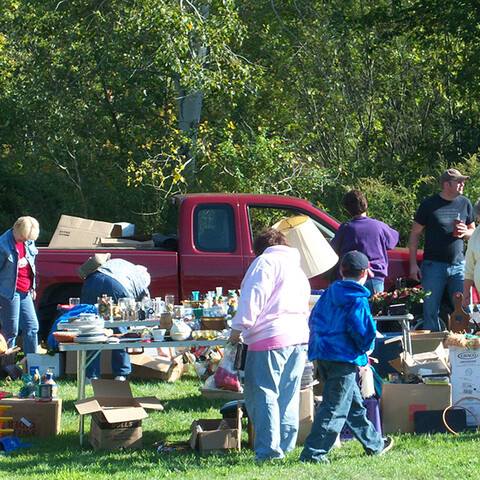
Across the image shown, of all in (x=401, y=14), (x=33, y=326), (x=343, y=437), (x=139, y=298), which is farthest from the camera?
(x=401, y=14)

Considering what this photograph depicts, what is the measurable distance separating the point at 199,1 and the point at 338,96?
136 inches

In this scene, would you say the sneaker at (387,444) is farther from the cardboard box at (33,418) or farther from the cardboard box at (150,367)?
the cardboard box at (150,367)

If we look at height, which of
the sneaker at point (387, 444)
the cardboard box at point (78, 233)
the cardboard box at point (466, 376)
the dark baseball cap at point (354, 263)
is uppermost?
the cardboard box at point (78, 233)

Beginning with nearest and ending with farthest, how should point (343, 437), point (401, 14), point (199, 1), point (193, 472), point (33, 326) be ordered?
point (193, 472) < point (343, 437) < point (33, 326) < point (199, 1) < point (401, 14)

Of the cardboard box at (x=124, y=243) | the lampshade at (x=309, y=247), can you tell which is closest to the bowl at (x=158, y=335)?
the lampshade at (x=309, y=247)

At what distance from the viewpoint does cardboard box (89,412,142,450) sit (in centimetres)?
599

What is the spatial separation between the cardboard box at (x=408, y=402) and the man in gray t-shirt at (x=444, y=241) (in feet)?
6.44

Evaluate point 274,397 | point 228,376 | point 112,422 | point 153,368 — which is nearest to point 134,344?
point 112,422

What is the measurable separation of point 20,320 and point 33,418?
2.42 meters

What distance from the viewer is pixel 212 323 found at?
685cm

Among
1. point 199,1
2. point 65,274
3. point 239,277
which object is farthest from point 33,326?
point 199,1

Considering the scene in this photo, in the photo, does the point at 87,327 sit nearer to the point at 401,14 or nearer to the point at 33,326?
the point at 33,326

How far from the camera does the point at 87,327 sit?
6.43 metres

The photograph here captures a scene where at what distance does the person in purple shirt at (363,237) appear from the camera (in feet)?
25.1
